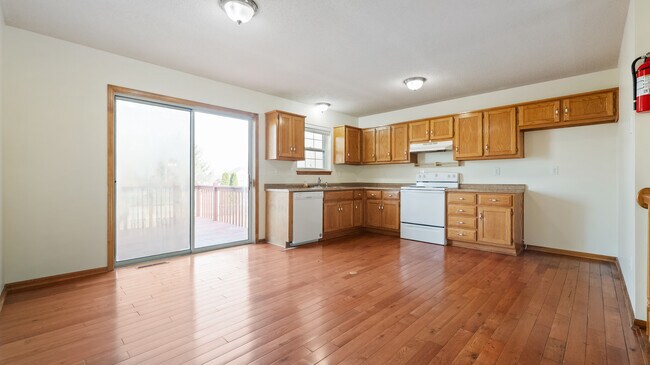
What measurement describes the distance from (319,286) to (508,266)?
244 cm

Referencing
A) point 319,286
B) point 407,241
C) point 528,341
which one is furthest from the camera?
point 407,241

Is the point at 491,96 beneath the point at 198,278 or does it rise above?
above

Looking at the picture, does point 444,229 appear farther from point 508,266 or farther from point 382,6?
point 382,6

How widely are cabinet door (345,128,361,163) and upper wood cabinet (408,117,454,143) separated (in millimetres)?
1183

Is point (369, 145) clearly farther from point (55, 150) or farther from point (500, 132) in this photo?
point (55, 150)

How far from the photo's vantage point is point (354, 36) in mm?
2936

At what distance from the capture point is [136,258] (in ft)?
12.1

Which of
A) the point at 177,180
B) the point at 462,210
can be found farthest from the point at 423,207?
the point at 177,180

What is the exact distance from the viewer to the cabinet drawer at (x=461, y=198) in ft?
14.5

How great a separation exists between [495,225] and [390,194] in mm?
1844

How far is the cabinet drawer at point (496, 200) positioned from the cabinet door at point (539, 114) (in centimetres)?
108

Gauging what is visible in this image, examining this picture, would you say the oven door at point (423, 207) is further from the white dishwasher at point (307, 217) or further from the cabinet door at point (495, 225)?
the white dishwasher at point (307, 217)

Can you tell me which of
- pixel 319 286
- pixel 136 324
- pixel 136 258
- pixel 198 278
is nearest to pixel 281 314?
pixel 319 286

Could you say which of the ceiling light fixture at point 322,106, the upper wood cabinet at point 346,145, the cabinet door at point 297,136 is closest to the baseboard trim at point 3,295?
the cabinet door at point 297,136
